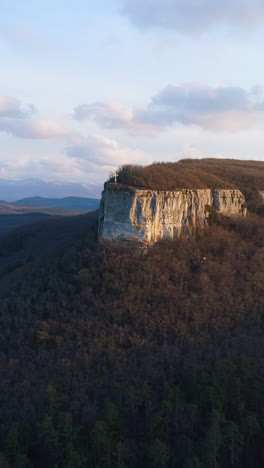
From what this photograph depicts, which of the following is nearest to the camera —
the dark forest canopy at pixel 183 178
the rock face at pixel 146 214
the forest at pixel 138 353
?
the forest at pixel 138 353

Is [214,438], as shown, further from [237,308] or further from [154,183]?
[154,183]

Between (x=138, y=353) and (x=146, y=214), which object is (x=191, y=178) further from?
(x=138, y=353)

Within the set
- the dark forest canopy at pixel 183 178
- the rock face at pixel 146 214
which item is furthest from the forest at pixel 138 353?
the rock face at pixel 146 214

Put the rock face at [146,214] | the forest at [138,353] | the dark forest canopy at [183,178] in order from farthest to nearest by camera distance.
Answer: the dark forest canopy at [183,178] < the rock face at [146,214] < the forest at [138,353]

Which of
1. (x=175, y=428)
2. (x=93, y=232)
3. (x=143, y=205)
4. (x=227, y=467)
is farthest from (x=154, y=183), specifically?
(x=227, y=467)

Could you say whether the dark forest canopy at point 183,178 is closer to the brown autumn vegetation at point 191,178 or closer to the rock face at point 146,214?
the brown autumn vegetation at point 191,178

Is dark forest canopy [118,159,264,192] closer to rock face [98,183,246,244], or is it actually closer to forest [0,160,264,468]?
forest [0,160,264,468]

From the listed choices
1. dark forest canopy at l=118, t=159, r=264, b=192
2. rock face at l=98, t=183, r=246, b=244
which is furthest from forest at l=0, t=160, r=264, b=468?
rock face at l=98, t=183, r=246, b=244
